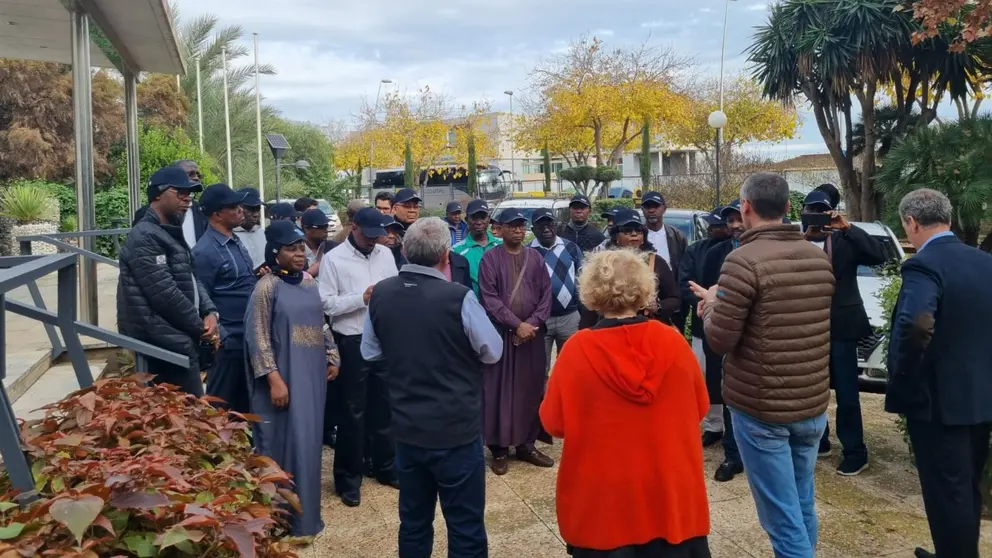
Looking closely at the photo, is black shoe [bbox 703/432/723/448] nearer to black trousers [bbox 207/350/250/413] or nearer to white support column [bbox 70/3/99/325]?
black trousers [bbox 207/350/250/413]

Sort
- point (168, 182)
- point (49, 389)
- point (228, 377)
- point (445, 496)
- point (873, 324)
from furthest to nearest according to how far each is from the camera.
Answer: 1. point (873, 324)
2. point (49, 389)
3. point (228, 377)
4. point (168, 182)
5. point (445, 496)

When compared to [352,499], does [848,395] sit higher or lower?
higher

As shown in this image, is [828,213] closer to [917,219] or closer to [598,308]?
[917,219]

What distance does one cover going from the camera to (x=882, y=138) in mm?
21000

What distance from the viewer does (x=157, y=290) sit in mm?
4371

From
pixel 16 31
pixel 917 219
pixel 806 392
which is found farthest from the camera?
pixel 16 31

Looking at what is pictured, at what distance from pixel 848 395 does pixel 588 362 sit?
3.48 meters

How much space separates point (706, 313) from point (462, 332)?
3.71 feet

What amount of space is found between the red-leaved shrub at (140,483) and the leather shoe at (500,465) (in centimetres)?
299

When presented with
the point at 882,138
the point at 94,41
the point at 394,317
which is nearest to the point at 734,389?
the point at 394,317

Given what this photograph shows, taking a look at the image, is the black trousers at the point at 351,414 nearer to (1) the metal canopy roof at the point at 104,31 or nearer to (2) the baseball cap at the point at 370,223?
(2) the baseball cap at the point at 370,223

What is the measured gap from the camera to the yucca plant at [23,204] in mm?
16703

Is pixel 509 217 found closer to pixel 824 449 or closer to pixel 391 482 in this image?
pixel 391 482

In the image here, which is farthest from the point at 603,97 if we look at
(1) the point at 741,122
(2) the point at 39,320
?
(2) the point at 39,320
